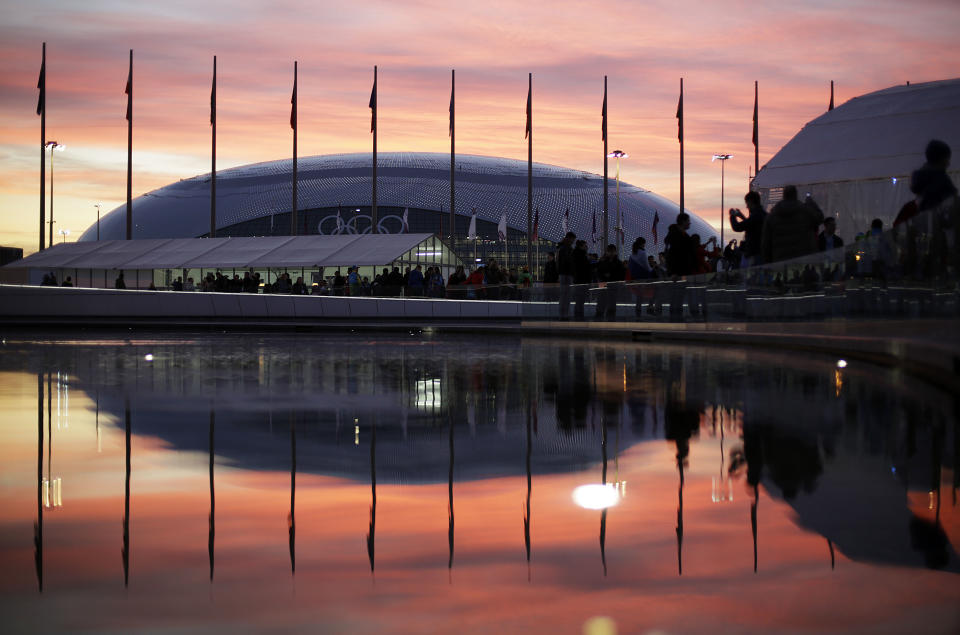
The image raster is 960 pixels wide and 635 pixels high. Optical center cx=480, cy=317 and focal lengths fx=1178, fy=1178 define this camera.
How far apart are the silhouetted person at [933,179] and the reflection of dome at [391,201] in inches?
3088

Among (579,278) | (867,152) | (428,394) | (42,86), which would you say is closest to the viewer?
(428,394)

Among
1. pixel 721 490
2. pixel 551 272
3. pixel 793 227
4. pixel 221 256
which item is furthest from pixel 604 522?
pixel 221 256

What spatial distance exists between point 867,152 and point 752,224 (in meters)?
22.0

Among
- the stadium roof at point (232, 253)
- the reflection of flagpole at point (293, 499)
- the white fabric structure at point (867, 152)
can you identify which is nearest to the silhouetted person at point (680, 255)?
the reflection of flagpole at point (293, 499)

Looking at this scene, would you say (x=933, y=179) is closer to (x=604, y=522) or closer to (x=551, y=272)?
(x=604, y=522)

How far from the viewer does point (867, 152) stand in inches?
1442

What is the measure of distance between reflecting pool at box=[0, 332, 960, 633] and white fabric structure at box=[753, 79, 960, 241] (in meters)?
28.4

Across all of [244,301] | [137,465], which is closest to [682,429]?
[137,465]

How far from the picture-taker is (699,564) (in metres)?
3.25

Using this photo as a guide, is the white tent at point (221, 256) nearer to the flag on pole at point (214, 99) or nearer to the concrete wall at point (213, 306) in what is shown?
the flag on pole at point (214, 99)

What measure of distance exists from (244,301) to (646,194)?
78.5 metres

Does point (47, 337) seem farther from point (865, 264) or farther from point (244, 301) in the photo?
point (865, 264)

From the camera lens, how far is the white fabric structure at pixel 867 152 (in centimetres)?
3531

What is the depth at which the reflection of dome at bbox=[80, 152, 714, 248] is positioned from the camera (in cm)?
9081
